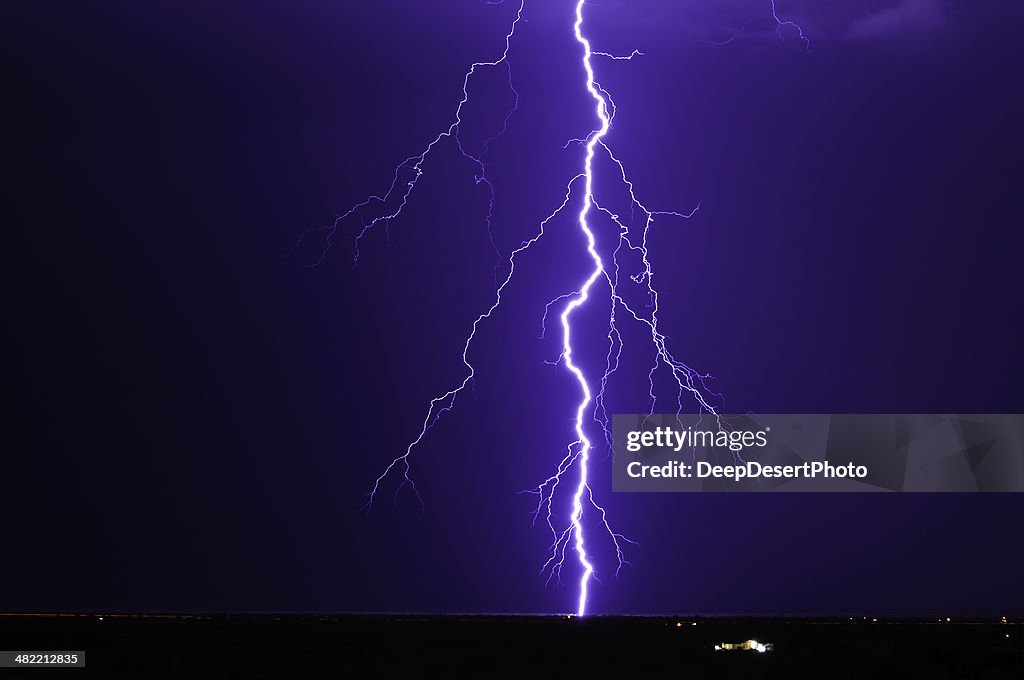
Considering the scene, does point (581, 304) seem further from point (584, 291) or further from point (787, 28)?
point (787, 28)

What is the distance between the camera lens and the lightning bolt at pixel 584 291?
4.04m

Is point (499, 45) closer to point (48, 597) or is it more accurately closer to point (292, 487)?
point (292, 487)

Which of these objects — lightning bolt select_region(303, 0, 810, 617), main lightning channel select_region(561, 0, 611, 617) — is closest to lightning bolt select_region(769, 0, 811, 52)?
lightning bolt select_region(303, 0, 810, 617)

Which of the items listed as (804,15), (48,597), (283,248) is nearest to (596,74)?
(804,15)

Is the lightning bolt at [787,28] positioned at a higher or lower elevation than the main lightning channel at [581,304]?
higher

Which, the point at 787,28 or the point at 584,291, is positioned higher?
the point at 787,28

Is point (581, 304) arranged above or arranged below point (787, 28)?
below

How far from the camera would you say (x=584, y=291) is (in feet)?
13.4

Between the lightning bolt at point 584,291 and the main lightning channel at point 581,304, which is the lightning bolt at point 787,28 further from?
the main lightning channel at point 581,304

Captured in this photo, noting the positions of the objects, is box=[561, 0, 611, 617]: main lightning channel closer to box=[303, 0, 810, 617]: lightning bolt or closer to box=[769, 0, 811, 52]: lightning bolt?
box=[303, 0, 810, 617]: lightning bolt

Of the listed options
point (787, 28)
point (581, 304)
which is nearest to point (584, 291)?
point (581, 304)

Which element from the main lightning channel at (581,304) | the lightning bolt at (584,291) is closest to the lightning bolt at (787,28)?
the lightning bolt at (584,291)

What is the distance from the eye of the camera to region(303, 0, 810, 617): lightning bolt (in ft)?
13.3

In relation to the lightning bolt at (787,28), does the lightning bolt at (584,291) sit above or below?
below
